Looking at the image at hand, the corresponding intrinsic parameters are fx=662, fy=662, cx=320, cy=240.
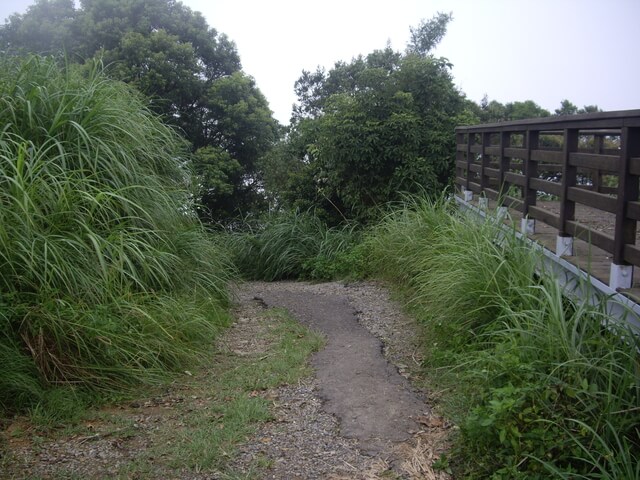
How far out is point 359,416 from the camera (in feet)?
14.5

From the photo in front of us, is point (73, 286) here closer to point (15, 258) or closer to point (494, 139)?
point (15, 258)

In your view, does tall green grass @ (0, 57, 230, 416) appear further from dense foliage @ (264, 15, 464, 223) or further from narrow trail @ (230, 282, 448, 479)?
dense foliage @ (264, 15, 464, 223)

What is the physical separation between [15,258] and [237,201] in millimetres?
14341

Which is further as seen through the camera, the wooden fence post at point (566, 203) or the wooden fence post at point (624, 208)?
the wooden fence post at point (566, 203)

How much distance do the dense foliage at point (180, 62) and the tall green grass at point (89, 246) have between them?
10.2 metres

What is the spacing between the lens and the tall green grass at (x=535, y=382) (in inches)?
131

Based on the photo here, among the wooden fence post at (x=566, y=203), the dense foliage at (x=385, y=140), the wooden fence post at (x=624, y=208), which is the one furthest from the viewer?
the dense foliage at (x=385, y=140)

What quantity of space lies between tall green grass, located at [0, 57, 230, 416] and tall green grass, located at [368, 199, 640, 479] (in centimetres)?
232

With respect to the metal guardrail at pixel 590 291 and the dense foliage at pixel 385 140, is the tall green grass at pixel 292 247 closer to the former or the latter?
the dense foliage at pixel 385 140

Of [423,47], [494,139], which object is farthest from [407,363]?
[423,47]

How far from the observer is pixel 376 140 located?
41.1ft

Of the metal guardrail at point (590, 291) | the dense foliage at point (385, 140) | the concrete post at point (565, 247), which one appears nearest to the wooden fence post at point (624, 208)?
the metal guardrail at point (590, 291)

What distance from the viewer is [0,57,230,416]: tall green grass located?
4.67m

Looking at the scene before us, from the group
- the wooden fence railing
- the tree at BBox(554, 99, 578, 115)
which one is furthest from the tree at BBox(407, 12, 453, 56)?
the wooden fence railing
